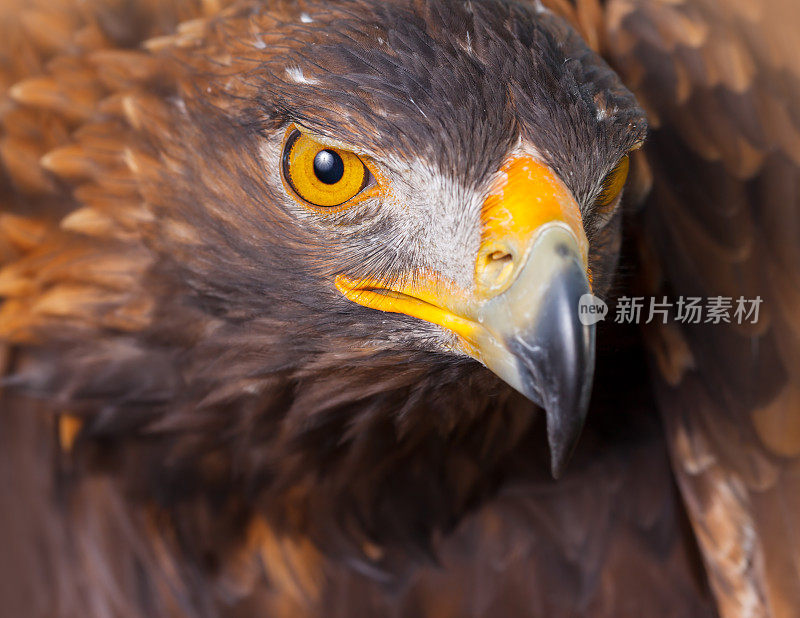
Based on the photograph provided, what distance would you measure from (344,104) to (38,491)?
3.39ft

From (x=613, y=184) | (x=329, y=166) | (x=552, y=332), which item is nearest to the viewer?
(x=552, y=332)

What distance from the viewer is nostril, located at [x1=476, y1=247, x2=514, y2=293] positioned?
1.20 meters

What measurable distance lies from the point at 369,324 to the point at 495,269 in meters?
0.25

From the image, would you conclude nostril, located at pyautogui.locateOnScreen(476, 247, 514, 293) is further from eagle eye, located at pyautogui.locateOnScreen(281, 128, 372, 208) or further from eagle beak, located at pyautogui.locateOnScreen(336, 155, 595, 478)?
eagle eye, located at pyautogui.locateOnScreen(281, 128, 372, 208)

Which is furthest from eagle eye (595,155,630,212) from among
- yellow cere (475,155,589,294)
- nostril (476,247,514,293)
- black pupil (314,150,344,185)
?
black pupil (314,150,344,185)

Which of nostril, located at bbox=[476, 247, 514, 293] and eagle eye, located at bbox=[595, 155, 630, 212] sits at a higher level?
eagle eye, located at bbox=[595, 155, 630, 212]

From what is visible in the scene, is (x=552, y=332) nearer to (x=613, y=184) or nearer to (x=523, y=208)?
(x=523, y=208)

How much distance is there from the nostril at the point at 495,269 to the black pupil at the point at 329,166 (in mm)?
247

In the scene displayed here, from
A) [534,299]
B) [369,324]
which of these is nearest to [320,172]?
[369,324]

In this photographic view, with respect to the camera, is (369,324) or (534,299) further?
(369,324)

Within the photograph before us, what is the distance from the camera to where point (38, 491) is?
5.92 feet

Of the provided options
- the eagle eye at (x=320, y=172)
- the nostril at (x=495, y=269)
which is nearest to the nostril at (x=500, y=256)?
the nostril at (x=495, y=269)

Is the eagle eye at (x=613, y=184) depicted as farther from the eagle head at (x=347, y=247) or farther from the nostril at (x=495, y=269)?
the nostril at (x=495, y=269)

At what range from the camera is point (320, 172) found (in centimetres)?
133
